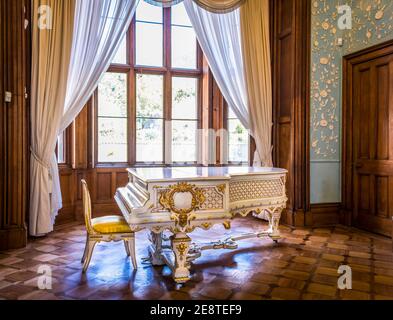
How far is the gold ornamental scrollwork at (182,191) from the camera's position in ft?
7.93

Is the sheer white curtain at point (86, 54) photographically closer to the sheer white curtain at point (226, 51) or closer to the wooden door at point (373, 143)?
the sheer white curtain at point (226, 51)

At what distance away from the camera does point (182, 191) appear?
2441 mm

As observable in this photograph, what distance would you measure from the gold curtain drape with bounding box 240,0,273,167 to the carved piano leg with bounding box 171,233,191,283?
248 cm

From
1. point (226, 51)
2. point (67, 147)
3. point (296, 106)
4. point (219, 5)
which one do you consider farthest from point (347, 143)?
point (67, 147)

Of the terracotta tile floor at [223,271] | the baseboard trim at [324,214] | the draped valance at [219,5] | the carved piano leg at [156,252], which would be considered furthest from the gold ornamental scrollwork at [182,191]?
the draped valance at [219,5]

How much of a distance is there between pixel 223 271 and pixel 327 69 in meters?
3.12

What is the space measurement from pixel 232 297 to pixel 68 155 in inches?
125

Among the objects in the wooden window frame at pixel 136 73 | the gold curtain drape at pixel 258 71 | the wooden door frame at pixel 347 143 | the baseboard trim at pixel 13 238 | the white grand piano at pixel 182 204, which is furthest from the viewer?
the wooden window frame at pixel 136 73

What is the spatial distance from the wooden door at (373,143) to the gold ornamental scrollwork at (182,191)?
275cm

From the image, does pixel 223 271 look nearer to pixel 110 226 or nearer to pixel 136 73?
pixel 110 226

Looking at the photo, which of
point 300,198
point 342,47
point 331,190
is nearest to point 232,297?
point 300,198

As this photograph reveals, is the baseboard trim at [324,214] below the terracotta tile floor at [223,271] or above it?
Answer: above

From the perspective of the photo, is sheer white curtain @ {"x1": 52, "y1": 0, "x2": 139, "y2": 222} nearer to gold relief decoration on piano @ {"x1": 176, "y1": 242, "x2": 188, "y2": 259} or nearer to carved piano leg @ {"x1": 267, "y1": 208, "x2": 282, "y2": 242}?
gold relief decoration on piano @ {"x1": 176, "y1": 242, "x2": 188, "y2": 259}

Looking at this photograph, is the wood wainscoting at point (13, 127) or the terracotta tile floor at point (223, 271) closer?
the terracotta tile floor at point (223, 271)
